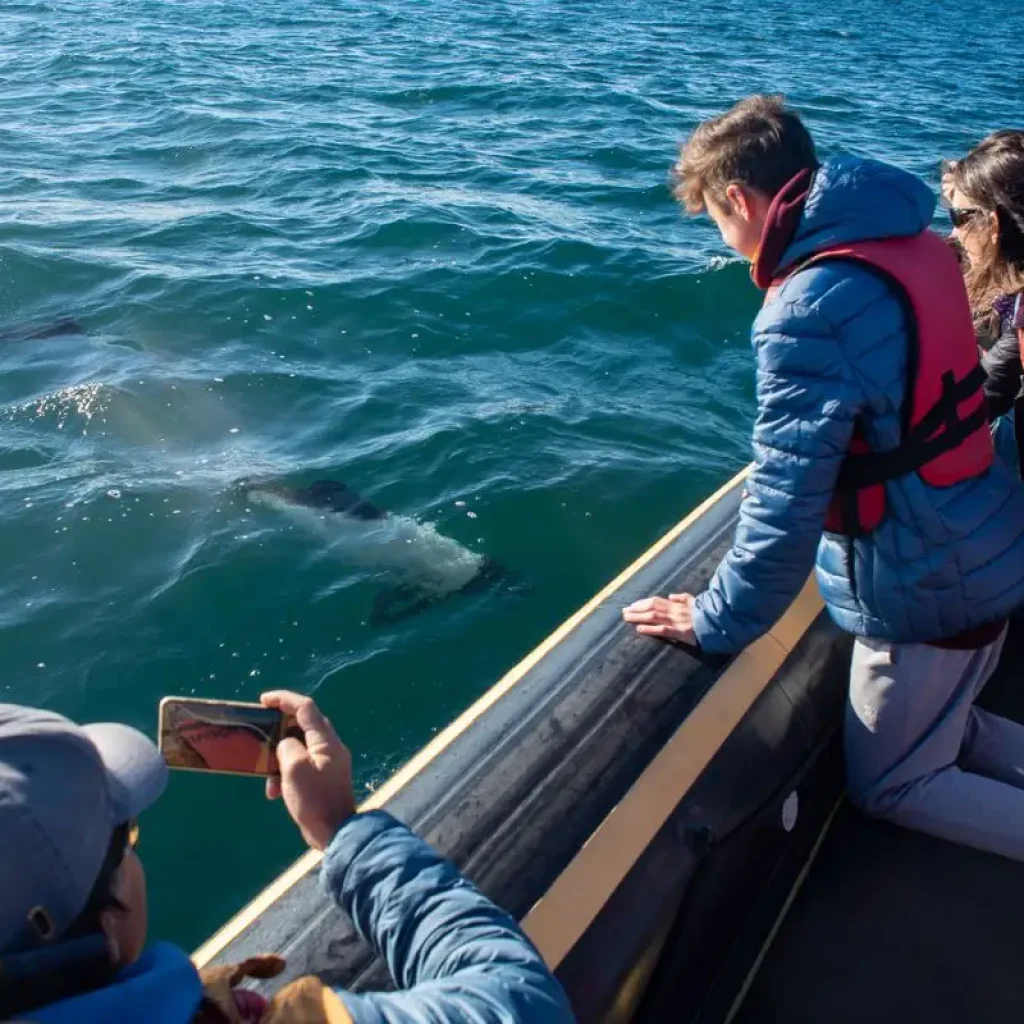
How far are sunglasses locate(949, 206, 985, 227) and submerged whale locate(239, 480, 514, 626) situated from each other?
12.1ft

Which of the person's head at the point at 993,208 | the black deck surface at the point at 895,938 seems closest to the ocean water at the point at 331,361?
the black deck surface at the point at 895,938

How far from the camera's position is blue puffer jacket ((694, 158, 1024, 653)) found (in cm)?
291

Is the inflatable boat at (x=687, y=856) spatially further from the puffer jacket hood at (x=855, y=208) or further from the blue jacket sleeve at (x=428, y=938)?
the puffer jacket hood at (x=855, y=208)

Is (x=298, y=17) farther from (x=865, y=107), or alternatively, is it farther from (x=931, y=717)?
(x=931, y=717)

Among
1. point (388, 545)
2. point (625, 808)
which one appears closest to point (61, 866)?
point (625, 808)

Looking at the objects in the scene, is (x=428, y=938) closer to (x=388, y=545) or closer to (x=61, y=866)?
(x=61, y=866)

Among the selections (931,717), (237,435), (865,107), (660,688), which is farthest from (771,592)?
(865,107)

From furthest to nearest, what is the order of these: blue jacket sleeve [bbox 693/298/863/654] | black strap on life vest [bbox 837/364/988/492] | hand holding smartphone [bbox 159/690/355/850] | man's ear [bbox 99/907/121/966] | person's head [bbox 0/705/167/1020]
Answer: black strap on life vest [bbox 837/364/988/492] → blue jacket sleeve [bbox 693/298/863/654] → hand holding smartphone [bbox 159/690/355/850] → man's ear [bbox 99/907/121/966] → person's head [bbox 0/705/167/1020]

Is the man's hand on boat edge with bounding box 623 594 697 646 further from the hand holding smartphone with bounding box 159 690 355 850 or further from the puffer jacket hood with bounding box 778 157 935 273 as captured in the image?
the hand holding smartphone with bounding box 159 690 355 850

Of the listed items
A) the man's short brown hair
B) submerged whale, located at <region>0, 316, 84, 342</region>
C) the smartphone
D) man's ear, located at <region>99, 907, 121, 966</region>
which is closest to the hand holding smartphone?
the smartphone

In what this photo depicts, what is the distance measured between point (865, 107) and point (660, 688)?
1850 centimetres

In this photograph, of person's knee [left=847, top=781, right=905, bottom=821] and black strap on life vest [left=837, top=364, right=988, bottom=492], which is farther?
person's knee [left=847, top=781, right=905, bottom=821]

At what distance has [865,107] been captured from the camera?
1939cm

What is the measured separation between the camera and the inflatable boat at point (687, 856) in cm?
277
